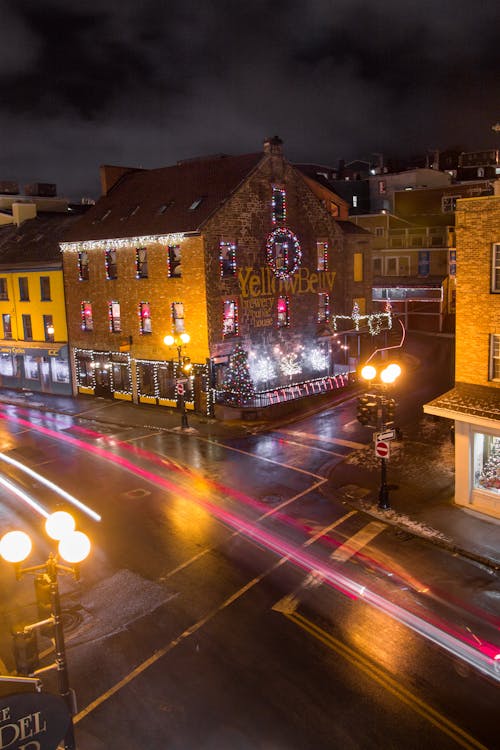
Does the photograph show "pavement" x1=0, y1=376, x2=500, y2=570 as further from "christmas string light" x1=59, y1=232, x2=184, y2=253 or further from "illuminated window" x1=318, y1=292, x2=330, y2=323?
"christmas string light" x1=59, y1=232, x2=184, y2=253

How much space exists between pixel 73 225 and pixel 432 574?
105 ft

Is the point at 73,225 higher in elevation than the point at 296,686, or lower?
higher

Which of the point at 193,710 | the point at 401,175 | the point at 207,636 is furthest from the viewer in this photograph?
the point at 401,175

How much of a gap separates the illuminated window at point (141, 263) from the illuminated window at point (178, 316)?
278 centimetres

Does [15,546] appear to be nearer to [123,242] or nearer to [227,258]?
[227,258]

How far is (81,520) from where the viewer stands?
1819 centimetres

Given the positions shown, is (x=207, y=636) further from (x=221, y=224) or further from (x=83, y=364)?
(x=83, y=364)

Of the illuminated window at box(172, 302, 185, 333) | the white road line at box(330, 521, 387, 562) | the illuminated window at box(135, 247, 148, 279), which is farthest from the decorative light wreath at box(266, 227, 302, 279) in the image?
the white road line at box(330, 521, 387, 562)

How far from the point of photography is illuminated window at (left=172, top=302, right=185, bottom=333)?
31.2 m

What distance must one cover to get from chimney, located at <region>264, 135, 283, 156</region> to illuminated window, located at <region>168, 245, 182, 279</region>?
7.36m

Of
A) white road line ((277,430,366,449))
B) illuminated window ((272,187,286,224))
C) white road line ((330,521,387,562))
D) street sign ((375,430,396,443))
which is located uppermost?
illuminated window ((272,187,286,224))

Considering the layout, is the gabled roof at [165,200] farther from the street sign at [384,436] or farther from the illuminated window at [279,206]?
the street sign at [384,436]

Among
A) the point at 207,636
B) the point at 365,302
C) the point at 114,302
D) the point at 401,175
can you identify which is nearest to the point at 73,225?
the point at 114,302

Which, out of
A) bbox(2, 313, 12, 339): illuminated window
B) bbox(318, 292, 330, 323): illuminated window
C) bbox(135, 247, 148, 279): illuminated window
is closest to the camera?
bbox(135, 247, 148, 279): illuminated window
